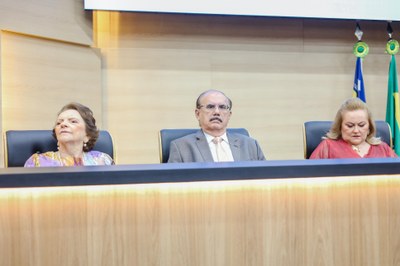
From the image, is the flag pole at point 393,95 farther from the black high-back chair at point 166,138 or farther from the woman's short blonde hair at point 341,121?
the black high-back chair at point 166,138

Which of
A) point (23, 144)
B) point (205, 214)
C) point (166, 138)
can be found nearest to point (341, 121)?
point (166, 138)

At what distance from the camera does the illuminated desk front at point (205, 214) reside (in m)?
1.69

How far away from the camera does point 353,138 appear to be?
3016mm

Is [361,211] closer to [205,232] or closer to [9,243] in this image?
[205,232]

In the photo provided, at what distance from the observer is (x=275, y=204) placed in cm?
182

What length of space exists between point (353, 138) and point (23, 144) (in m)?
1.81

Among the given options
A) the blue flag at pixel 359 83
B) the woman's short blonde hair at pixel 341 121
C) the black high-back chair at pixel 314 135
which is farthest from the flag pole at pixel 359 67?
the woman's short blonde hair at pixel 341 121

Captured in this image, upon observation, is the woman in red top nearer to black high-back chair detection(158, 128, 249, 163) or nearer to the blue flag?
black high-back chair detection(158, 128, 249, 163)

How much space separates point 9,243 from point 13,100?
2.28m

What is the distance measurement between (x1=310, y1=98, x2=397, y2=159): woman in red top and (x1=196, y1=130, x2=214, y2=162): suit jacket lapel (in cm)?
60

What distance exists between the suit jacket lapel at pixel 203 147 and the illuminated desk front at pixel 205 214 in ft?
3.66

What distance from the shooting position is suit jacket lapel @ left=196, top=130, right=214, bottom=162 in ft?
9.73

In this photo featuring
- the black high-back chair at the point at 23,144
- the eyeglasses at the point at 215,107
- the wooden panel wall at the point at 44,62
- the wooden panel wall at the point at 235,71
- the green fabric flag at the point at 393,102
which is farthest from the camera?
the green fabric flag at the point at 393,102

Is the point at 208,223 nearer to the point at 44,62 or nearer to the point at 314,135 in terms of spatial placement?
the point at 314,135
